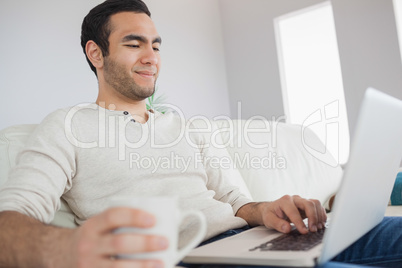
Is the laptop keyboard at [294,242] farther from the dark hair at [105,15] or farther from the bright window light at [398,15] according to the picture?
the bright window light at [398,15]

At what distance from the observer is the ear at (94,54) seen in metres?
1.68

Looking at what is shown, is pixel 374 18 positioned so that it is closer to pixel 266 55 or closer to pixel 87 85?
pixel 266 55

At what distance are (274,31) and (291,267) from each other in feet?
15.9

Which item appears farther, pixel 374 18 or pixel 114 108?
pixel 374 18

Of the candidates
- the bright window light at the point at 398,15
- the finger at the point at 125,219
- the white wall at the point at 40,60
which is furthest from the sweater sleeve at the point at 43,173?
the bright window light at the point at 398,15

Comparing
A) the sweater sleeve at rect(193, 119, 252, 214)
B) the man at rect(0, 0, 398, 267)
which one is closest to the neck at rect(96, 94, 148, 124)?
the man at rect(0, 0, 398, 267)

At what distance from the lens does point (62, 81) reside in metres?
3.32

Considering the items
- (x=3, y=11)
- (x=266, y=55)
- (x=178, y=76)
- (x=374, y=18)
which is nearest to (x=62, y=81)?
(x=3, y=11)

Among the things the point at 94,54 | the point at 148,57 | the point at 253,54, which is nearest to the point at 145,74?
the point at 148,57

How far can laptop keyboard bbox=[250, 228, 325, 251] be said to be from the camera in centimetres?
80

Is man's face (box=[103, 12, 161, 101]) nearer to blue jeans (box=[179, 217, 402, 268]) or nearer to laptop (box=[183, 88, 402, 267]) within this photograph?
laptop (box=[183, 88, 402, 267])

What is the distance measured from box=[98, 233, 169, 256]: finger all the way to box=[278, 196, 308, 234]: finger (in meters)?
0.56

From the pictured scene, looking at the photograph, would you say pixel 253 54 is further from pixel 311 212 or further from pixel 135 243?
pixel 135 243

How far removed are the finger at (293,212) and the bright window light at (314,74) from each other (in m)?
3.78
